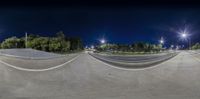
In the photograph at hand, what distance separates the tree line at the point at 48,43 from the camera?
11080cm

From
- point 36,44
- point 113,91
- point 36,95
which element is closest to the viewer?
point 36,95

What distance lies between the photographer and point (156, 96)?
363 inches

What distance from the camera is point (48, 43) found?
115m

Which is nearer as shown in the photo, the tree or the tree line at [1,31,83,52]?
the tree line at [1,31,83,52]

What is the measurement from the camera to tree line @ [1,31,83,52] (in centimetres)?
11080

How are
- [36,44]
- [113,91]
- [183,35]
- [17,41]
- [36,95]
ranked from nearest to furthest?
[36,95]
[113,91]
[36,44]
[183,35]
[17,41]

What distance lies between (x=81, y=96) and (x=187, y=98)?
9.21ft

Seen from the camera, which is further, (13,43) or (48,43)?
(13,43)

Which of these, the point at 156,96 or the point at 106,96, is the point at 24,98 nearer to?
the point at 106,96

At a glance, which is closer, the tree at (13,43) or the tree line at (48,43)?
the tree line at (48,43)

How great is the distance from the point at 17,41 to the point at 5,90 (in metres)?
136

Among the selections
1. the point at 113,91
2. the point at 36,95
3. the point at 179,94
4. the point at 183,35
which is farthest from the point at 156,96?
the point at 183,35

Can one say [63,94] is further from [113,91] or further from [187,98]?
[187,98]

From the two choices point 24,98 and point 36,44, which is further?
point 36,44
